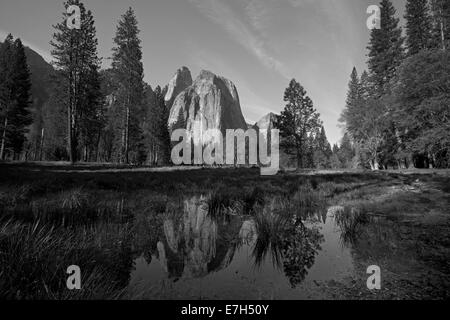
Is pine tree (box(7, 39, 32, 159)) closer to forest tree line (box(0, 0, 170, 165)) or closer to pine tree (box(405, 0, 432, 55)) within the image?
forest tree line (box(0, 0, 170, 165))

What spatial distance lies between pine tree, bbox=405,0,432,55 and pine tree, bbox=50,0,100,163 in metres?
37.6

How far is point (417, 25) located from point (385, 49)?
3.90 meters

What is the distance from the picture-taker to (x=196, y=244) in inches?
139

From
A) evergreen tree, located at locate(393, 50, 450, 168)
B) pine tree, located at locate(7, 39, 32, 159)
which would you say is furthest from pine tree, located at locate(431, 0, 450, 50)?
pine tree, located at locate(7, 39, 32, 159)

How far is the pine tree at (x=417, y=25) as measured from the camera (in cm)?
2905

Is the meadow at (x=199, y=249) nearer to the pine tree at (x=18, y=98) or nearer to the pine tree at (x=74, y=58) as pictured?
the pine tree at (x=74, y=58)

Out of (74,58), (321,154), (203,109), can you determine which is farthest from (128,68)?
(203,109)

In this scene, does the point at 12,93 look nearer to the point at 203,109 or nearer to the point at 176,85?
the point at 203,109

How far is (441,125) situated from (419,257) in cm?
2114

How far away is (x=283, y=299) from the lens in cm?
211

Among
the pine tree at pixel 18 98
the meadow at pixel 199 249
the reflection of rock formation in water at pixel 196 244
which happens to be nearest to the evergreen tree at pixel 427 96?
the meadow at pixel 199 249

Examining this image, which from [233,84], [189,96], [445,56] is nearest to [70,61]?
[445,56]

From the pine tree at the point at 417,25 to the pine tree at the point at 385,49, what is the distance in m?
1.29

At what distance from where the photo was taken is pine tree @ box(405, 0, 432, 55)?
1144 inches
